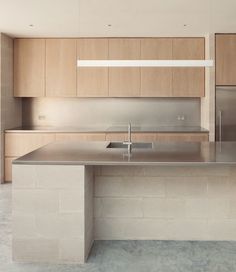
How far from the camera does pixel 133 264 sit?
10.2 ft

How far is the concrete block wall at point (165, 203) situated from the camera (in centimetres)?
358

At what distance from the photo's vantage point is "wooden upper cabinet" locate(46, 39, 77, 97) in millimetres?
6559

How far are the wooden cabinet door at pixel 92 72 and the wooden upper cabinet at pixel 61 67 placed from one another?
0.33ft

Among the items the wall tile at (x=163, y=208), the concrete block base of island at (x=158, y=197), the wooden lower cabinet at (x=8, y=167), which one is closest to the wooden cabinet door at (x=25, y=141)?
the wooden lower cabinet at (x=8, y=167)

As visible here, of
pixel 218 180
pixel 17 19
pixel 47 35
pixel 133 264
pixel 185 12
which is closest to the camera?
pixel 133 264

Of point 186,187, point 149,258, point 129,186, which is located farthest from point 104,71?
point 149,258

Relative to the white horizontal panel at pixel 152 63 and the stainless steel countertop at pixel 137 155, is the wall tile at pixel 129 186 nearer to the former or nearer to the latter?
the stainless steel countertop at pixel 137 155

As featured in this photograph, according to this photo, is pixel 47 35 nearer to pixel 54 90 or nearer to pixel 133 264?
pixel 54 90

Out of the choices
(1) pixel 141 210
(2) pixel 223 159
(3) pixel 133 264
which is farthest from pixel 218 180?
(3) pixel 133 264

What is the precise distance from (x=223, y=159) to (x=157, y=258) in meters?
0.96

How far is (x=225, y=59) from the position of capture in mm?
6242

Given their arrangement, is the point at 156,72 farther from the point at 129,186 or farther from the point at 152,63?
the point at 129,186

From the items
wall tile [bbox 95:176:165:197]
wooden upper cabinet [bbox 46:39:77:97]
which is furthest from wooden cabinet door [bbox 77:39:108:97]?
→ wall tile [bbox 95:176:165:197]

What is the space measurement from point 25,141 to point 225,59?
344 cm
